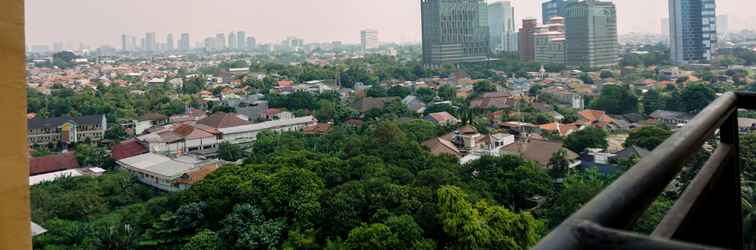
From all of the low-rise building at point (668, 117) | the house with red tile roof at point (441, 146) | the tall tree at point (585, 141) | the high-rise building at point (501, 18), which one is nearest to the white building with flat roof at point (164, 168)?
the house with red tile roof at point (441, 146)

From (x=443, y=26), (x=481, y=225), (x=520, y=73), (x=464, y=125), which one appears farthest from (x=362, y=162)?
(x=443, y=26)

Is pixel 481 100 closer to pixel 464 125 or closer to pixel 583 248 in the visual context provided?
pixel 464 125

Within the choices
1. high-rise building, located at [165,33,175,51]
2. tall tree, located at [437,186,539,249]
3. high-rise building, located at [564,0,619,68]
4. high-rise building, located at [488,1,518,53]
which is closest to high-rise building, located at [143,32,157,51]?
high-rise building, located at [165,33,175,51]

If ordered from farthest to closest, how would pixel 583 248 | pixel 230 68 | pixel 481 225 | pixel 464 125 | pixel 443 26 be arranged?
pixel 230 68, pixel 443 26, pixel 464 125, pixel 481 225, pixel 583 248

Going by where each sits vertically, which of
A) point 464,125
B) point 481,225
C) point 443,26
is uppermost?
point 443,26

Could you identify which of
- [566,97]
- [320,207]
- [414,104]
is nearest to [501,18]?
[566,97]

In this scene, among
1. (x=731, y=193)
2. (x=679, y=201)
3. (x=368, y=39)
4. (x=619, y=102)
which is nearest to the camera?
(x=679, y=201)

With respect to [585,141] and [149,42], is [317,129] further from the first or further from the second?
[149,42]
